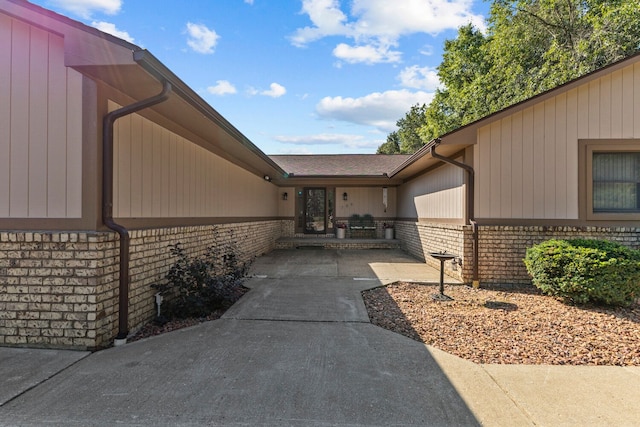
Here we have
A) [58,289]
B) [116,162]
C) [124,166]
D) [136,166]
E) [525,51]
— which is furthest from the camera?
[525,51]

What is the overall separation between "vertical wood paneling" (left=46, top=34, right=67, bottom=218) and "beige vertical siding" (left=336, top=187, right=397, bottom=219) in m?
11.7

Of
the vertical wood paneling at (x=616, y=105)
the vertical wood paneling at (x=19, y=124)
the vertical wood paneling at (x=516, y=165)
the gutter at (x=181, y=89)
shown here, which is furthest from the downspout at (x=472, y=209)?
the vertical wood paneling at (x=19, y=124)

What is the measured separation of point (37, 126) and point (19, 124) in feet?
0.73

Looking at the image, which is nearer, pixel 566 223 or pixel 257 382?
→ pixel 257 382

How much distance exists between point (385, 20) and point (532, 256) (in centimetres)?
984

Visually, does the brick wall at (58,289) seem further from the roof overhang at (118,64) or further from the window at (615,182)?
the window at (615,182)

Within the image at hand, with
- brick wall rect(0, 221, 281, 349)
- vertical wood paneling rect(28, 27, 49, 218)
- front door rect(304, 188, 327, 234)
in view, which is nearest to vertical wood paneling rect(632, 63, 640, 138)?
brick wall rect(0, 221, 281, 349)

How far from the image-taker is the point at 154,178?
4668 mm

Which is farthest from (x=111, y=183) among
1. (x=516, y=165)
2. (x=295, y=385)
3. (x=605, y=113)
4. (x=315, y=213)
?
(x=315, y=213)

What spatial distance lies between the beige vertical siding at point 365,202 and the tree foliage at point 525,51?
837cm

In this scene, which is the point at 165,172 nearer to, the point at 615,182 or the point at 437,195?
the point at 437,195

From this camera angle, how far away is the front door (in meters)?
15.0

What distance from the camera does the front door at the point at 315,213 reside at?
15.0 m

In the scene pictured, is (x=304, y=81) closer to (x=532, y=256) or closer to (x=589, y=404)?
(x=532, y=256)
